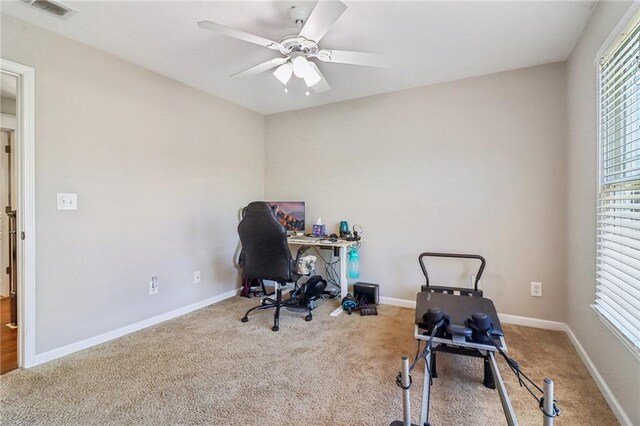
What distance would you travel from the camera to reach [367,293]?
3295mm

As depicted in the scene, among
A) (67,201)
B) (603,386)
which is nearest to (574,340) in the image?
(603,386)

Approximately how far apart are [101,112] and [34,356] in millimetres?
1877

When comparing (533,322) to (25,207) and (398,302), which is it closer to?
(398,302)

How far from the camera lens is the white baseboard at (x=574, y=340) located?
60.8 inches

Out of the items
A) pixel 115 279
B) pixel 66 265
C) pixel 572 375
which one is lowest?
pixel 572 375

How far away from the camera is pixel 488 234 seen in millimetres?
2941

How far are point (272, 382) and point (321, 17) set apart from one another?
2.18m

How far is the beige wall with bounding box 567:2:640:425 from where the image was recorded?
1539 mm

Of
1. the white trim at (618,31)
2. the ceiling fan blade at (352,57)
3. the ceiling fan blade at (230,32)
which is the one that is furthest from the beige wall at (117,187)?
the white trim at (618,31)

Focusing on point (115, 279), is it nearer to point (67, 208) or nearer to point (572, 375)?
point (67, 208)

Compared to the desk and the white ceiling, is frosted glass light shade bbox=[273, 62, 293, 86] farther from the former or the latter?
the desk

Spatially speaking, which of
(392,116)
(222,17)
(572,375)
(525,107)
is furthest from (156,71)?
(572,375)

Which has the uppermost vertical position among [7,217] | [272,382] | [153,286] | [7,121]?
[7,121]

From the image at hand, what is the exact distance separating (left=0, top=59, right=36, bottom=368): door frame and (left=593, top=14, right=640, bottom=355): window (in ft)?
11.6
